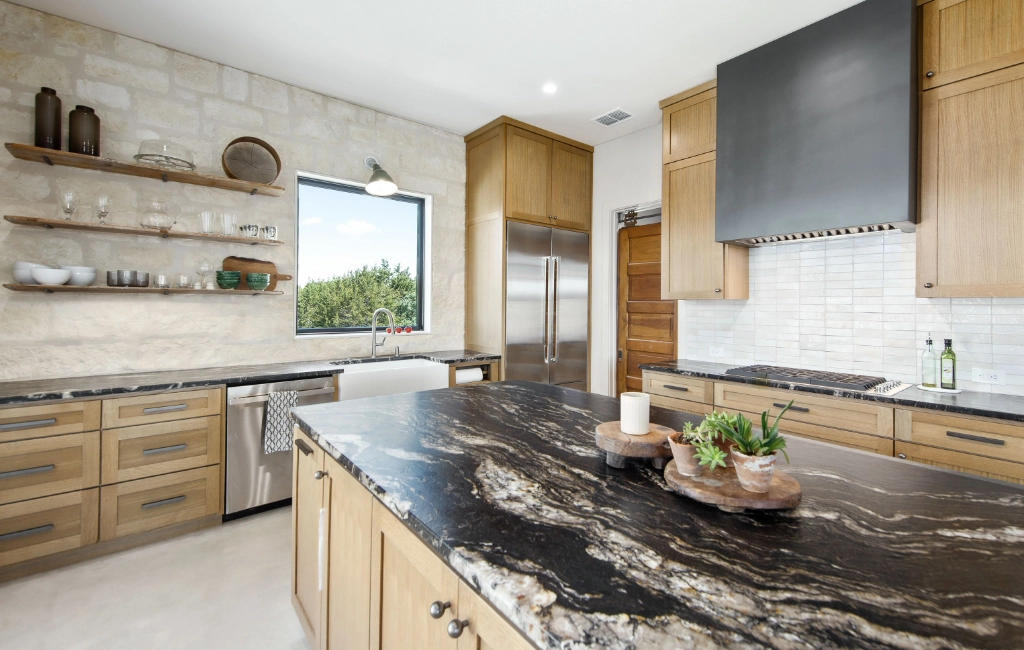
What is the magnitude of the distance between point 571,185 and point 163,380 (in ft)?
11.5

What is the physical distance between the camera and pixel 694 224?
3.34 metres

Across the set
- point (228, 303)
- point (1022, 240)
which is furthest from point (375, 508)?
point (1022, 240)

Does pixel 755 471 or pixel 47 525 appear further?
pixel 47 525

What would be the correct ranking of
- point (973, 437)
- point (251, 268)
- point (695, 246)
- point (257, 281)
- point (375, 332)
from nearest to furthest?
point (973, 437)
point (257, 281)
point (251, 268)
point (695, 246)
point (375, 332)

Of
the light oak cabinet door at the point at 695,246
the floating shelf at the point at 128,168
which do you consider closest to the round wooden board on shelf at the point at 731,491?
the light oak cabinet door at the point at 695,246

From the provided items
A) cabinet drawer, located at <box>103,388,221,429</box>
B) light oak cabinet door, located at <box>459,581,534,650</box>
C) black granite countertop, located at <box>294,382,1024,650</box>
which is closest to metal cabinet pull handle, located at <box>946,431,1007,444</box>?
black granite countertop, located at <box>294,382,1024,650</box>

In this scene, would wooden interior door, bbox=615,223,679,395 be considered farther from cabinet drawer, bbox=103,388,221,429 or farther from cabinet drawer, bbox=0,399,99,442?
cabinet drawer, bbox=0,399,99,442

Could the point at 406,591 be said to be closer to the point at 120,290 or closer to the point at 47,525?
the point at 47,525

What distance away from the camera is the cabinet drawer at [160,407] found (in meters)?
2.35

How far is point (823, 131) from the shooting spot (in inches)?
103

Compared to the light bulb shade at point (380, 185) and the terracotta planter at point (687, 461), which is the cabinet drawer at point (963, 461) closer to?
the terracotta planter at point (687, 461)

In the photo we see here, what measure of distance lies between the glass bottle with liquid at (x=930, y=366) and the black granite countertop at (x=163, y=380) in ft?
11.3

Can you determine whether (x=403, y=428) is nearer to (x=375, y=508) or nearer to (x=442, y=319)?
(x=375, y=508)

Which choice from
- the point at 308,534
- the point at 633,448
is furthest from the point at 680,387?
the point at 308,534
